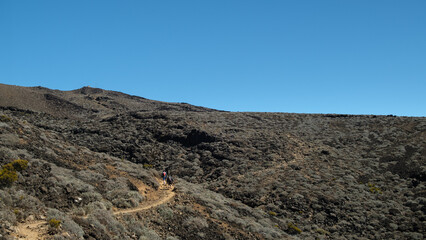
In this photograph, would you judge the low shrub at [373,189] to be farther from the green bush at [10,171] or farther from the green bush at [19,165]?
the green bush at [10,171]

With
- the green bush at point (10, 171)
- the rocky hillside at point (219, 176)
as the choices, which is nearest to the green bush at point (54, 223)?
the rocky hillside at point (219, 176)

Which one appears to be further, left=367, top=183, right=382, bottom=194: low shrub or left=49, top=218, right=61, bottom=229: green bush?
left=367, top=183, right=382, bottom=194: low shrub

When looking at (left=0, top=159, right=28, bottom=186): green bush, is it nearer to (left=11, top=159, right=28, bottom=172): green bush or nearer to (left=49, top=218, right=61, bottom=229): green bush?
(left=11, top=159, right=28, bottom=172): green bush

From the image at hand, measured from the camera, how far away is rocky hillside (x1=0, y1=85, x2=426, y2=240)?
1497 cm

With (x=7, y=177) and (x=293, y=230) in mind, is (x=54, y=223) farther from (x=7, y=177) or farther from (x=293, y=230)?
(x=293, y=230)

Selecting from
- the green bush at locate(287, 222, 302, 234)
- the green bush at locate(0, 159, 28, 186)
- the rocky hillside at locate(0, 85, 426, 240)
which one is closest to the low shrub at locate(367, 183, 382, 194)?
the rocky hillside at locate(0, 85, 426, 240)

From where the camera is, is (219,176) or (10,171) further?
(219,176)

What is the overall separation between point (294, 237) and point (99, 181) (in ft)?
48.0

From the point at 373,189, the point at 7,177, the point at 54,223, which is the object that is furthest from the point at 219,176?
the point at 54,223

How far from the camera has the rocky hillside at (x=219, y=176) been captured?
14969mm

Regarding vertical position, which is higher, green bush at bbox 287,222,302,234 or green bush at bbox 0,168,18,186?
green bush at bbox 0,168,18,186

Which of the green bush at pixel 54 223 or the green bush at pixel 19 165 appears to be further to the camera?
the green bush at pixel 19 165

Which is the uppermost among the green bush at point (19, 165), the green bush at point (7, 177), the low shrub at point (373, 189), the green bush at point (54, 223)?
the low shrub at point (373, 189)

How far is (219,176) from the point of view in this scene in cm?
3575
